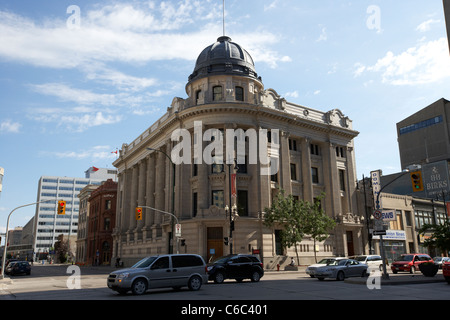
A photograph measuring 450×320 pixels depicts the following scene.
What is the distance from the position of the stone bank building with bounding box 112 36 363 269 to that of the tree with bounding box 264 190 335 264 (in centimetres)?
162

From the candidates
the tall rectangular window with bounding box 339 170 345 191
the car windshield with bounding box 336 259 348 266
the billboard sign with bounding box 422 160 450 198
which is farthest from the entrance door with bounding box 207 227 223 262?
the billboard sign with bounding box 422 160 450 198

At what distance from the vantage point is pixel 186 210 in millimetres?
44281

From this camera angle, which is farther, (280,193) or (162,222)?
(162,222)

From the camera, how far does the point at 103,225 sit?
7875 centimetres

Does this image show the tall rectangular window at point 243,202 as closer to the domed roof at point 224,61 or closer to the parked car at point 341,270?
the domed roof at point 224,61

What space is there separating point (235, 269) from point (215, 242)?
1793 cm

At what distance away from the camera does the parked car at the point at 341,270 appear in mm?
24516

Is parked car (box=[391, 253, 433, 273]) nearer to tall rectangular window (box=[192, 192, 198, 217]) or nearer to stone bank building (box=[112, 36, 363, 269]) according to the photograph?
stone bank building (box=[112, 36, 363, 269])

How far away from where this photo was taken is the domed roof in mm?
47219
